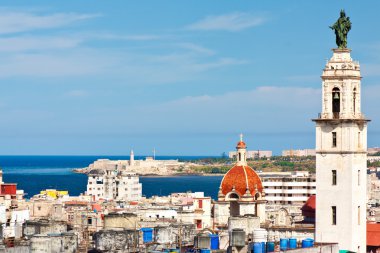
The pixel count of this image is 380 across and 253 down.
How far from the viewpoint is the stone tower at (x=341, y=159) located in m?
55.0

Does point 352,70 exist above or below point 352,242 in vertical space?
above

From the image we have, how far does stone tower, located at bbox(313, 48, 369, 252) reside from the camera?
181 ft

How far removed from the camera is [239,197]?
79.9 meters

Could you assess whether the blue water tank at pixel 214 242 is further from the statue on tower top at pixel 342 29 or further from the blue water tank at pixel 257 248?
the statue on tower top at pixel 342 29

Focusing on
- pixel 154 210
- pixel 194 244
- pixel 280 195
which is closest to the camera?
pixel 194 244

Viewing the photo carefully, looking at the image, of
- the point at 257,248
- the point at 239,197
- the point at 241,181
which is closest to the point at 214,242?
the point at 257,248

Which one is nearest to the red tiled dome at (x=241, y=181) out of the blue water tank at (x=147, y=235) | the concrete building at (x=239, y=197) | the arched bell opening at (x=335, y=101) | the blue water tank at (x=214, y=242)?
the concrete building at (x=239, y=197)

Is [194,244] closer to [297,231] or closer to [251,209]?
[297,231]

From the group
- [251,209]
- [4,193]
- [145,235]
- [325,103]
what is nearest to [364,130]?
[325,103]

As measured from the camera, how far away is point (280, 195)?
17288 cm

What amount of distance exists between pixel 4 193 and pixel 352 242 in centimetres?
6034

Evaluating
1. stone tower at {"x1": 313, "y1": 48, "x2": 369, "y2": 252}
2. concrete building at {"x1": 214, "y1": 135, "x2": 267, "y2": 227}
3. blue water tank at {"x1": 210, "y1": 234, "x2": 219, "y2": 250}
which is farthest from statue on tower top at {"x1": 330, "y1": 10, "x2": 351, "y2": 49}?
concrete building at {"x1": 214, "y1": 135, "x2": 267, "y2": 227}

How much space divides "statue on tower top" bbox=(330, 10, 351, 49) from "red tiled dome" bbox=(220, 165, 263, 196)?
24718 millimetres

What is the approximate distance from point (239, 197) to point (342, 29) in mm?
25776
